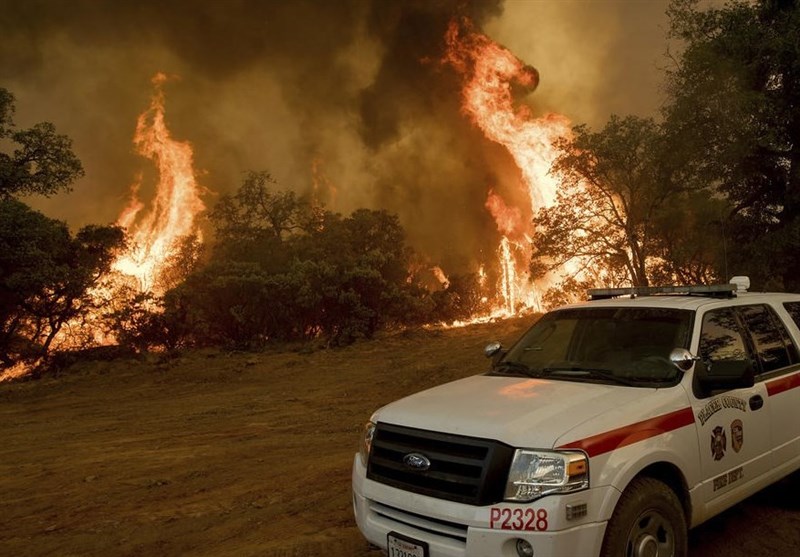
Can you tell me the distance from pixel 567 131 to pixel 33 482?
28.9 meters

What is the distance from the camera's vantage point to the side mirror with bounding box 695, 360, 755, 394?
400cm

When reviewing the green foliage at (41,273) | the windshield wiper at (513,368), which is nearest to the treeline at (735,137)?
the windshield wiper at (513,368)

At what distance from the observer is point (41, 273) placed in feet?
61.7

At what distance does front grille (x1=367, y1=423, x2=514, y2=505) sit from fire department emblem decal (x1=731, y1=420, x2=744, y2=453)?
82.2 inches

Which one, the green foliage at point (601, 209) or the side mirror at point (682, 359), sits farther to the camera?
the green foliage at point (601, 209)

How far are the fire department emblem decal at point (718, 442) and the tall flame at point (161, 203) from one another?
29.4 meters

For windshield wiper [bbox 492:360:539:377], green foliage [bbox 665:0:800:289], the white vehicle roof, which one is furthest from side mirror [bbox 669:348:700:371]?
green foliage [bbox 665:0:800:289]

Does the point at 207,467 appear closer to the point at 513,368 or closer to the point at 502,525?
the point at 513,368

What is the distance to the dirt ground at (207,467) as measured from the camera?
532 cm

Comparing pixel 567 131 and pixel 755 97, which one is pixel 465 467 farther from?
pixel 567 131

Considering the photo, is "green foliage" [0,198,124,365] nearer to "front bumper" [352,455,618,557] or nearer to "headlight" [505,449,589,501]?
"front bumper" [352,455,618,557]

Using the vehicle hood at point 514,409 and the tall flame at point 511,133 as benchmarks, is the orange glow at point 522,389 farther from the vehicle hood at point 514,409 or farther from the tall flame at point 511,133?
the tall flame at point 511,133

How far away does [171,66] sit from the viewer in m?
49.0

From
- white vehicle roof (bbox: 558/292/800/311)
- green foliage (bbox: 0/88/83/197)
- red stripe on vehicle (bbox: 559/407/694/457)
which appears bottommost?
red stripe on vehicle (bbox: 559/407/694/457)
